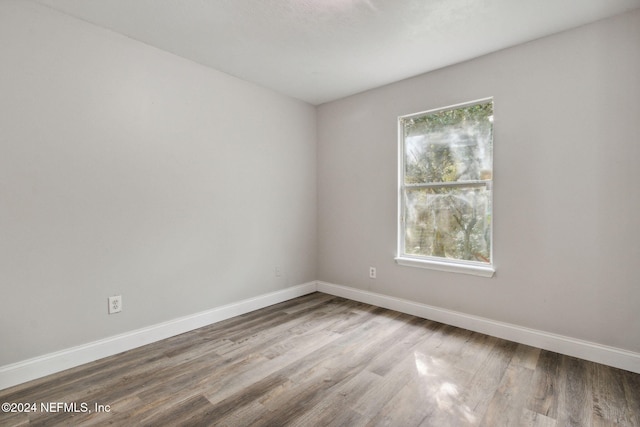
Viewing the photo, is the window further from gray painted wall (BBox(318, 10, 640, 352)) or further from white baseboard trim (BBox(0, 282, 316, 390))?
white baseboard trim (BBox(0, 282, 316, 390))

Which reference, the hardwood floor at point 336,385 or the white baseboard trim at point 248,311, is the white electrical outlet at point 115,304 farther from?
the hardwood floor at point 336,385

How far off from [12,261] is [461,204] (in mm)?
3554

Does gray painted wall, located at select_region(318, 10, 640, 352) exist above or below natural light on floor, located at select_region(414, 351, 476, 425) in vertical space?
above

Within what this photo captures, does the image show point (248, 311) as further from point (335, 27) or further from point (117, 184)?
point (335, 27)

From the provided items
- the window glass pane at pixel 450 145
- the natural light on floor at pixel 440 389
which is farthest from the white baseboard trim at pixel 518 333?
the window glass pane at pixel 450 145

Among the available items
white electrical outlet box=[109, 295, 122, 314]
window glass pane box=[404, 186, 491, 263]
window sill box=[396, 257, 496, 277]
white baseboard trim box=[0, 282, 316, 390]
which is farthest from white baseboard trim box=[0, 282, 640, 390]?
window glass pane box=[404, 186, 491, 263]

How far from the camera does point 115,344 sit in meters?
2.41

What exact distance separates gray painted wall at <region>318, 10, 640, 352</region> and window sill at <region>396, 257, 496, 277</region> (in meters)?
0.06

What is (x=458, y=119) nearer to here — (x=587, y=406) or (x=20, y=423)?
(x=587, y=406)

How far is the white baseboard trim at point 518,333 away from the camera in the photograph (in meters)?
2.20

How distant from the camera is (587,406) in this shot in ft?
5.85

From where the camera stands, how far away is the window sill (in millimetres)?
2789

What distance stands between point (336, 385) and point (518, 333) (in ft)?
5.54

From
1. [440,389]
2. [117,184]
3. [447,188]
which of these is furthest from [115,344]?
[447,188]
